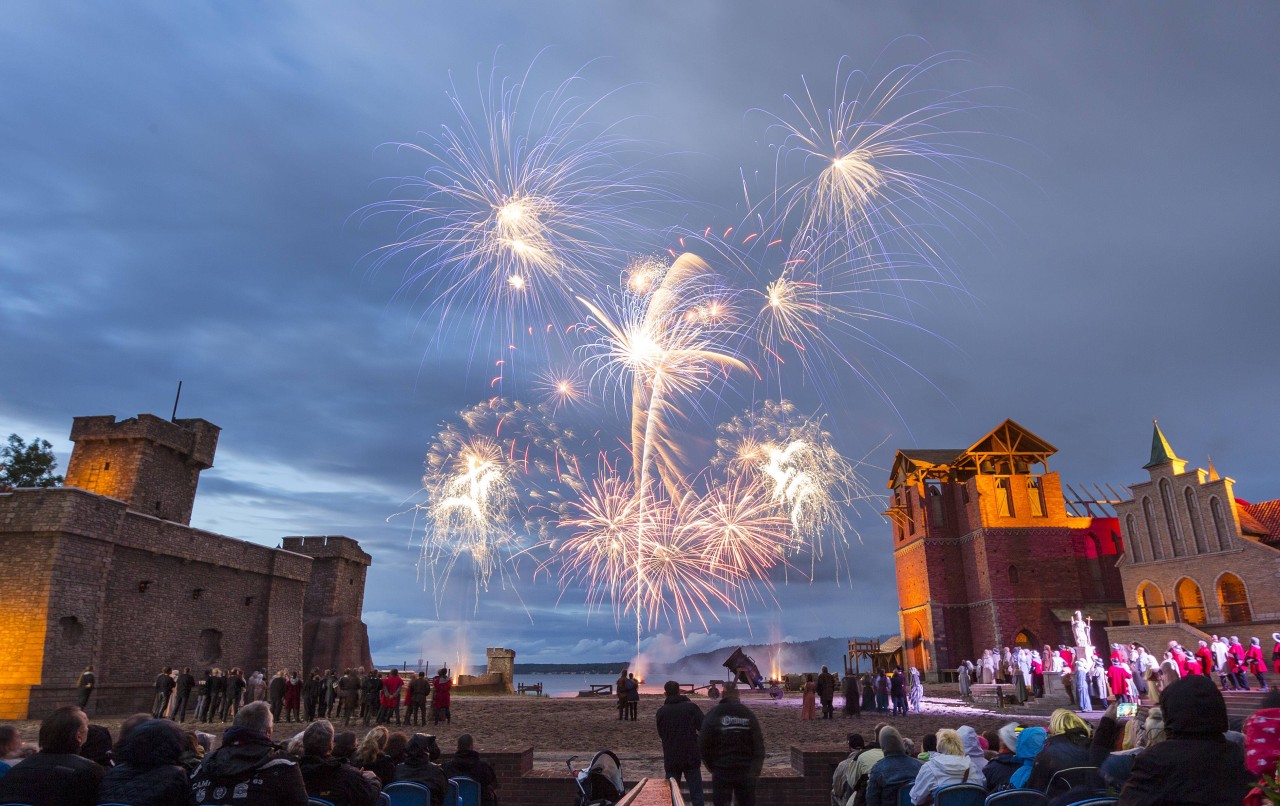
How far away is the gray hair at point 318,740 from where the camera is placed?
498 cm

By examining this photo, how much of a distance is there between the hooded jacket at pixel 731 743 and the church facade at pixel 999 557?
124ft

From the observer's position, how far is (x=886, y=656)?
45.0 meters

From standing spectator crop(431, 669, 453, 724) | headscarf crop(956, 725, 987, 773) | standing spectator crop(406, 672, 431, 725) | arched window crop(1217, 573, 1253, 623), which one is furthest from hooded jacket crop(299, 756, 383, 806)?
arched window crop(1217, 573, 1253, 623)

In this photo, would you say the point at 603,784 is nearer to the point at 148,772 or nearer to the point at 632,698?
the point at 148,772

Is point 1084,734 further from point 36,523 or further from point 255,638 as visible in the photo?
point 255,638

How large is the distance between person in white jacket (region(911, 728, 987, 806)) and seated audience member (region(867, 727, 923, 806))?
27cm

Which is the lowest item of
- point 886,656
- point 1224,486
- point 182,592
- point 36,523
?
point 886,656

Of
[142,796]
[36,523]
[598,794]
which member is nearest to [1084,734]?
[598,794]

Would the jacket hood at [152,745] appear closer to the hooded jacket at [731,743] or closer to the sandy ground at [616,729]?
the hooded jacket at [731,743]

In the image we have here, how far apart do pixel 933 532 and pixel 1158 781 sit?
44063 mm

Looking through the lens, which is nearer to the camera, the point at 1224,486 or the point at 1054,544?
the point at 1224,486

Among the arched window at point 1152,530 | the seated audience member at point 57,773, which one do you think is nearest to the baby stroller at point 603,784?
the seated audience member at point 57,773

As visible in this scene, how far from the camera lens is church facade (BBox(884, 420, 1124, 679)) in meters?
40.0

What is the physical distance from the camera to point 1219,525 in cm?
3195
